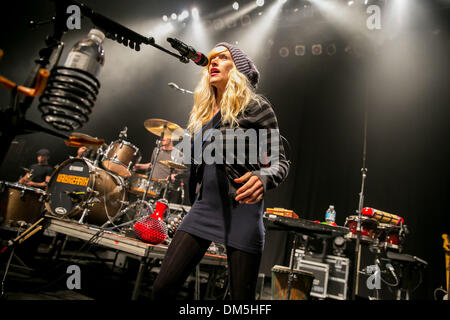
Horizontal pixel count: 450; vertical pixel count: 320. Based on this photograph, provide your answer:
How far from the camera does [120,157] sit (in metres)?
5.51

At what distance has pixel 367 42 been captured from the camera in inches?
280

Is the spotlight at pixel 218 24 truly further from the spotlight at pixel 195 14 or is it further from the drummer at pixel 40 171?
the drummer at pixel 40 171

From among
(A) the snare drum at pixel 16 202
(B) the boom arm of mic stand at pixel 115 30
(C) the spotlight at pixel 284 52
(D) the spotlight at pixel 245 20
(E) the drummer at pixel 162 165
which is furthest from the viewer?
(D) the spotlight at pixel 245 20

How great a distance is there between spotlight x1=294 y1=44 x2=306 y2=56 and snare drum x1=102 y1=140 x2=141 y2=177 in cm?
507

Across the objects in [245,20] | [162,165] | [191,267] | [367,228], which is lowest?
[191,267]

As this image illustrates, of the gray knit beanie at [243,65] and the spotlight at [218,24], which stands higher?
the spotlight at [218,24]

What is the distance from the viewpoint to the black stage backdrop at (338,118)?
610 centimetres

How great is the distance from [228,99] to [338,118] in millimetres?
6260

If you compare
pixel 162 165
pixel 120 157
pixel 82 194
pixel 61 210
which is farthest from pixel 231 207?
pixel 162 165

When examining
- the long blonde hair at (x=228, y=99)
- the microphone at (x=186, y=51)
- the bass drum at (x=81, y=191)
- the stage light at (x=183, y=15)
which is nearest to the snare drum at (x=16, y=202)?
the bass drum at (x=81, y=191)

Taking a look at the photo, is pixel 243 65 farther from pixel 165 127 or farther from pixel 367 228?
pixel 367 228

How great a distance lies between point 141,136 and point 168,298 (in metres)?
7.39

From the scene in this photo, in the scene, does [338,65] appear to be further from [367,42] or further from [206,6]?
[206,6]

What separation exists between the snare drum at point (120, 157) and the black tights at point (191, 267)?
422cm
